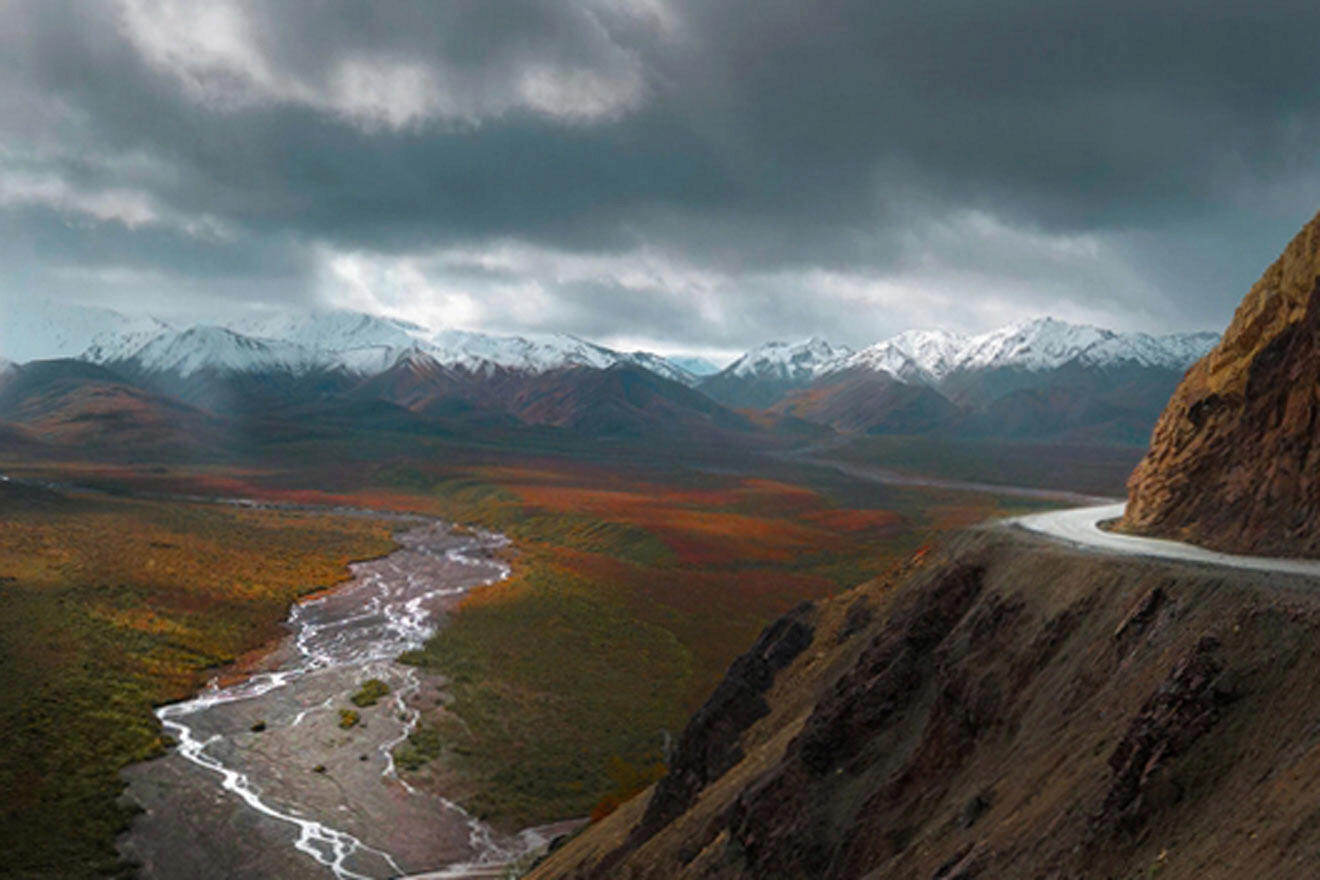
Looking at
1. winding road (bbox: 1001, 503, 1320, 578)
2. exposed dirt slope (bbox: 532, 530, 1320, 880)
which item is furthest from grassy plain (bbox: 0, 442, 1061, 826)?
winding road (bbox: 1001, 503, 1320, 578)

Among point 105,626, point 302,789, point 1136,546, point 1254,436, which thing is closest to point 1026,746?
point 1136,546

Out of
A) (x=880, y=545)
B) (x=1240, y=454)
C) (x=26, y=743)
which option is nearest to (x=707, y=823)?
(x=1240, y=454)

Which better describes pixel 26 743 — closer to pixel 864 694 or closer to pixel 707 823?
pixel 707 823

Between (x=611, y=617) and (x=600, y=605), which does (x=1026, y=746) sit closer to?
(x=611, y=617)

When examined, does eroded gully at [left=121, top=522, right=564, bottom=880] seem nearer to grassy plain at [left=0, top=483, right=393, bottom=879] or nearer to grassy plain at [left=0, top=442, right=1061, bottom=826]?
grassy plain at [left=0, top=483, right=393, bottom=879]

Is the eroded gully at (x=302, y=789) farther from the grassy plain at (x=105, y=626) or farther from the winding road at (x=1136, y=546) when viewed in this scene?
the winding road at (x=1136, y=546)
